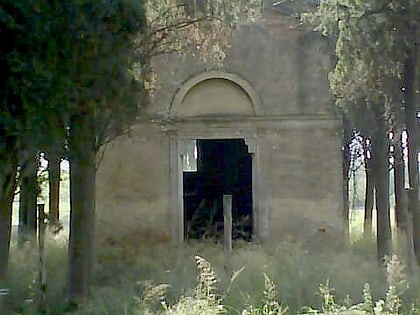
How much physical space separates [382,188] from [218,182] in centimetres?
1004

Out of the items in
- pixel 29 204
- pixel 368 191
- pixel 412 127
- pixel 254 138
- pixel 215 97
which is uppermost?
pixel 215 97

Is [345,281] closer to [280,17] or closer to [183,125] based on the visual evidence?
[183,125]

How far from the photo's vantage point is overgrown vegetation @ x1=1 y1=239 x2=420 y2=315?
950 centimetres

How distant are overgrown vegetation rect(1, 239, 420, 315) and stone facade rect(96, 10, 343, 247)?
1.08 meters

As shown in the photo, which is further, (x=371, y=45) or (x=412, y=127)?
(x=412, y=127)

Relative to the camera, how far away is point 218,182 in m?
23.3

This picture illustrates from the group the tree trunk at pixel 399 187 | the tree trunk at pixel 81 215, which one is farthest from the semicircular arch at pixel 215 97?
the tree trunk at pixel 81 215

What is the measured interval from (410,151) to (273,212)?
499 centimetres

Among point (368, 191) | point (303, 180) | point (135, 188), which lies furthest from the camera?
point (368, 191)

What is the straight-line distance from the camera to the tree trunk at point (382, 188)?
44.9 ft

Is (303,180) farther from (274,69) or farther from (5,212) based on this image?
(5,212)

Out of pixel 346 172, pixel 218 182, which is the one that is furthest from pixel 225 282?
pixel 346 172

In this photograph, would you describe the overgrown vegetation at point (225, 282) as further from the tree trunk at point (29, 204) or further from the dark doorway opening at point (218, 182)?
the dark doorway opening at point (218, 182)

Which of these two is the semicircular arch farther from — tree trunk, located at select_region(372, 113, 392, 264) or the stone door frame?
tree trunk, located at select_region(372, 113, 392, 264)
